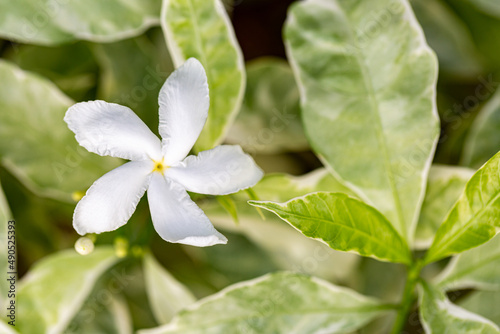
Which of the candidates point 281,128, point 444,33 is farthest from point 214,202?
point 444,33

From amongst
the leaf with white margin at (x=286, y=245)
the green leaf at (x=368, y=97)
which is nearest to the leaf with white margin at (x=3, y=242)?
the leaf with white margin at (x=286, y=245)

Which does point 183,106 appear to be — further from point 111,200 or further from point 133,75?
point 133,75

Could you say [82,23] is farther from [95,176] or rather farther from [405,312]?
[405,312]

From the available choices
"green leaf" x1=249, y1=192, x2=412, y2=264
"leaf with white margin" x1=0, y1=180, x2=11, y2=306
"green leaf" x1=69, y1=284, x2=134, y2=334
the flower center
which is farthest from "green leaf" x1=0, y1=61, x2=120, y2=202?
"green leaf" x1=249, y1=192, x2=412, y2=264

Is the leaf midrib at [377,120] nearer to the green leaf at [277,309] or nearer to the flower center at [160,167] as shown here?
the green leaf at [277,309]

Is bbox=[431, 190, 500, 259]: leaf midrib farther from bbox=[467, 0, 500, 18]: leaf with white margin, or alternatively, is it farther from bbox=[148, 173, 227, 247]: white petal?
bbox=[467, 0, 500, 18]: leaf with white margin

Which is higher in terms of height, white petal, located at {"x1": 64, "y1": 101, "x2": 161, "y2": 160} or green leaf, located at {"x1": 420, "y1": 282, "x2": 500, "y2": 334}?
white petal, located at {"x1": 64, "y1": 101, "x2": 161, "y2": 160}
